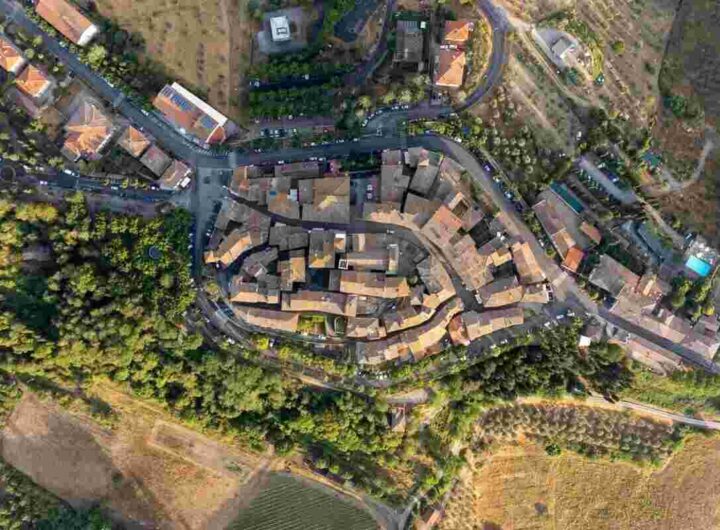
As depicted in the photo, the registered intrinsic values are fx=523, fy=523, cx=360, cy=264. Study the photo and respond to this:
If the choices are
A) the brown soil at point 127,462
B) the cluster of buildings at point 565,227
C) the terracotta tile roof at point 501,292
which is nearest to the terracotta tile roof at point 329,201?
the terracotta tile roof at point 501,292

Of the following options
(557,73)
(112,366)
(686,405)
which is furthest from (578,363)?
(112,366)

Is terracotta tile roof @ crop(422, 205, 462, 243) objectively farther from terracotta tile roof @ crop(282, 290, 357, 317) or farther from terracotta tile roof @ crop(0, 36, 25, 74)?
terracotta tile roof @ crop(0, 36, 25, 74)

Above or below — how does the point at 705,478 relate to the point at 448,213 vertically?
below

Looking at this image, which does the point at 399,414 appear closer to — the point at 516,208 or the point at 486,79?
the point at 516,208

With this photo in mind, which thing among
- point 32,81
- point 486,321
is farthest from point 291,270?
point 32,81

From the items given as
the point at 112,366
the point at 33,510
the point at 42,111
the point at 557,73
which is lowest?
the point at 33,510

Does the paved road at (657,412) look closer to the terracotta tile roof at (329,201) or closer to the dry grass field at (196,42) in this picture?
the terracotta tile roof at (329,201)
